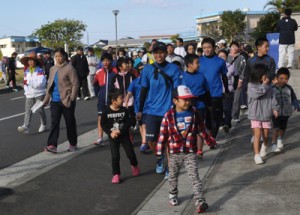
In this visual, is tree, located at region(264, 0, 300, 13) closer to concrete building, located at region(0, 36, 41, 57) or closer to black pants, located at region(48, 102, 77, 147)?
Answer: black pants, located at region(48, 102, 77, 147)

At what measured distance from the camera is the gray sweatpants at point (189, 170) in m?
4.55

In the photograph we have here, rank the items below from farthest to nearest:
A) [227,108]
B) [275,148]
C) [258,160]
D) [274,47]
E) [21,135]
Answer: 1. [274,47]
2. [21,135]
3. [227,108]
4. [275,148]
5. [258,160]

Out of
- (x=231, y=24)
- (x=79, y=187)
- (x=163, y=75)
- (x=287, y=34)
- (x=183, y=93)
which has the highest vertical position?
(x=231, y=24)

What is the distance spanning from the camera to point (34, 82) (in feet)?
31.3

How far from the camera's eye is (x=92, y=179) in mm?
6059

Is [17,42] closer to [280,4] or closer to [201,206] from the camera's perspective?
[280,4]

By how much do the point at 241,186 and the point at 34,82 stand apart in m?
5.79

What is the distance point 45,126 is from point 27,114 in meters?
0.55

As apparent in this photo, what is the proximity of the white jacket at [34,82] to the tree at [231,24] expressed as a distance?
74.2 m

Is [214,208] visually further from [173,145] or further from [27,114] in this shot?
[27,114]

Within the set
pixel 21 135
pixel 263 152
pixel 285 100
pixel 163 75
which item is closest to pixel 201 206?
pixel 163 75

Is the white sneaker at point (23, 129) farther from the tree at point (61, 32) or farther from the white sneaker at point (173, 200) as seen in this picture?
the tree at point (61, 32)

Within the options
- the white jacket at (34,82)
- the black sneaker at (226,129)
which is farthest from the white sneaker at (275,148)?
the white jacket at (34,82)

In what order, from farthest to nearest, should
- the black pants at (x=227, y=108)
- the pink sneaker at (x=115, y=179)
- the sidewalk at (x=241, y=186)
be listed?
the black pants at (x=227, y=108), the pink sneaker at (x=115, y=179), the sidewalk at (x=241, y=186)
